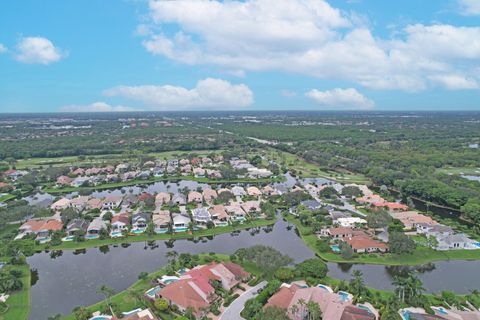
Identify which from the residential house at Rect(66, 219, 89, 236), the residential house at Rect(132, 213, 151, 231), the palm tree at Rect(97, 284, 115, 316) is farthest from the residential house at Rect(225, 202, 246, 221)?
the palm tree at Rect(97, 284, 115, 316)

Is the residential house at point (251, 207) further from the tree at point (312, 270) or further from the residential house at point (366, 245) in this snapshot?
the tree at point (312, 270)

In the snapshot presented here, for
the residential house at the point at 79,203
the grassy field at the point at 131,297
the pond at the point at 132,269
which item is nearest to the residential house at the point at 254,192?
the pond at the point at 132,269

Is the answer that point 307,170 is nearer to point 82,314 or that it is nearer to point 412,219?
point 412,219

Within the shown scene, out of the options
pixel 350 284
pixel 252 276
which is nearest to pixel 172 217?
pixel 252 276

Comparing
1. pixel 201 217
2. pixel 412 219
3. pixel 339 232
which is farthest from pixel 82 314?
pixel 412 219

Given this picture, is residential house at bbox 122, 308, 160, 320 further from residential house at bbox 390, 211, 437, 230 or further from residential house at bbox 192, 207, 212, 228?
residential house at bbox 390, 211, 437, 230

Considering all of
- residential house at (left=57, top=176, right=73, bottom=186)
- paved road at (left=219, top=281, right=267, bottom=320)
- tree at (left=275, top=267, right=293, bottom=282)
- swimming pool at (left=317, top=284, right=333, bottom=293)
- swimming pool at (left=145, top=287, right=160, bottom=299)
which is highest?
residential house at (left=57, top=176, right=73, bottom=186)
